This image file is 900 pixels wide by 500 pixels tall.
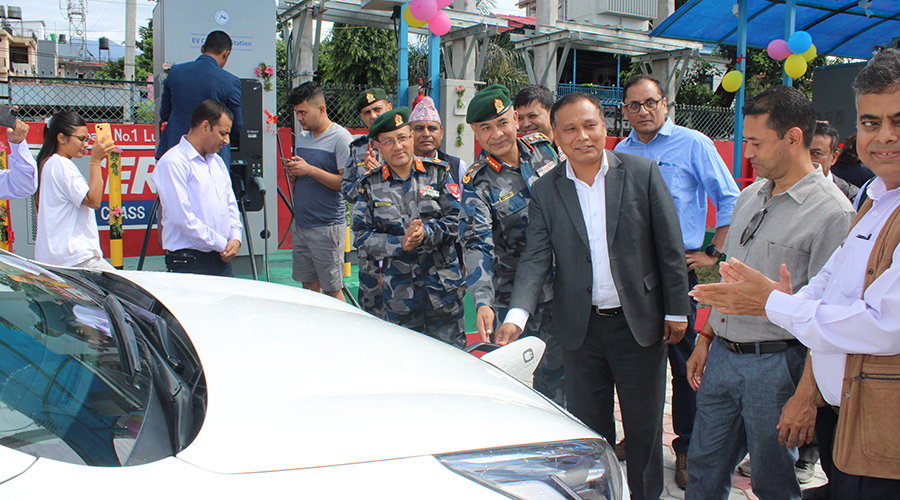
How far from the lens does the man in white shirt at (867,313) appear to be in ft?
4.99

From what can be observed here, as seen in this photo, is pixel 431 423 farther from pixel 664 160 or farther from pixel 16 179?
pixel 16 179

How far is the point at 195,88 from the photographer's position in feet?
14.6

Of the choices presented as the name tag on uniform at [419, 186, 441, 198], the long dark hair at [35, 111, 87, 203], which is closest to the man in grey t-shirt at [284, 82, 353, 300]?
the name tag on uniform at [419, 186, 441, 198]

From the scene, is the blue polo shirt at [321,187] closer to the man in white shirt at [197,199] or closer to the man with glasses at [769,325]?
the man in white shirt at [197,199]

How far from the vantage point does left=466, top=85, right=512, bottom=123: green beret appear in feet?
10.3

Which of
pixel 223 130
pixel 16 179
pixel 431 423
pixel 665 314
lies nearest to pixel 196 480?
pixel 431 423

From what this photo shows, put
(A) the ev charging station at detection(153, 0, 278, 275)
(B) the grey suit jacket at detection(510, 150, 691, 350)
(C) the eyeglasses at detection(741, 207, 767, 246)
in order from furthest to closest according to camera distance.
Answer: (A) the ev charging station at detection(153, 0, 278, 275) → (B) the grey suit jacket at detection(510, 150, 691, 350) → (C) the eyeglasses at detection(741, 207, 767, 246)

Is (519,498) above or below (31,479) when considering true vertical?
below

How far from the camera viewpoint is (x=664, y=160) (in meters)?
3.44

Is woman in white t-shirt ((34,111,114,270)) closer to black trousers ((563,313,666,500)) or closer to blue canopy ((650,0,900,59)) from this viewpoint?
black trousers ((563,313,666,500))

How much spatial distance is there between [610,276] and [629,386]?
1.54 ft

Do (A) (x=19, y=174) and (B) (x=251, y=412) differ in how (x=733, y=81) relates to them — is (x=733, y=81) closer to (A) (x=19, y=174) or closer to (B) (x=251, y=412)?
(A) (x=19, y=174)

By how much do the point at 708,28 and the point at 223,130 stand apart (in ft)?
31.1

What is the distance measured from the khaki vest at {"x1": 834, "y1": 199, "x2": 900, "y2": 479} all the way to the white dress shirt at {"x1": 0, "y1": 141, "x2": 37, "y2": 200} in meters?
4.35
